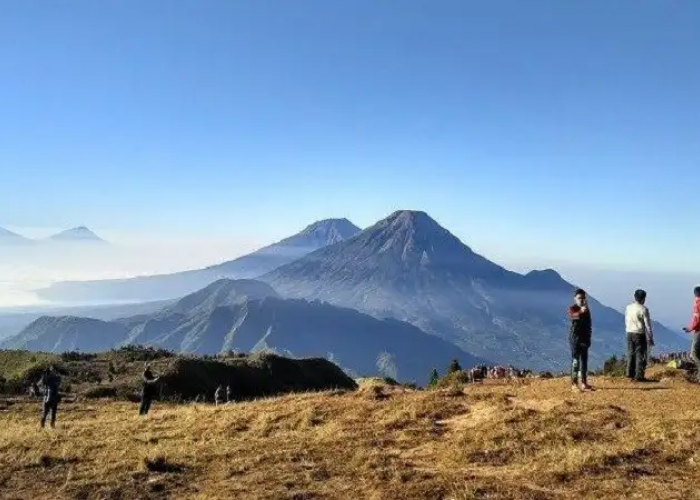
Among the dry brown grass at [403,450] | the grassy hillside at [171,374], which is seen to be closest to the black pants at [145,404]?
the dry brown grass at [403,450]

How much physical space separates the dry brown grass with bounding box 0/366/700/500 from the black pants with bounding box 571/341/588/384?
449 millimetres

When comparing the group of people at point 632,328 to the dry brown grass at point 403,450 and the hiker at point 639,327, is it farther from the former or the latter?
the dry brown grass at point 403,450

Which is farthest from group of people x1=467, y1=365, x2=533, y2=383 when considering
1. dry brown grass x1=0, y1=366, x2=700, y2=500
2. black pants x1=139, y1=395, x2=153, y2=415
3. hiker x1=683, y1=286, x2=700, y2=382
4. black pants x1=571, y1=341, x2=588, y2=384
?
black pants x1=139, y1=395, x2=153, y2=415

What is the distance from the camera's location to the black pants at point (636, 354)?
17578 millimetres

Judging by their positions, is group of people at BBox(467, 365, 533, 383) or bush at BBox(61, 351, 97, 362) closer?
group of people at BBox(467, 365, 533, 383)

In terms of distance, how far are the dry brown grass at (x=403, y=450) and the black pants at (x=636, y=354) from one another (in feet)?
1.91

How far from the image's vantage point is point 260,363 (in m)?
57.8

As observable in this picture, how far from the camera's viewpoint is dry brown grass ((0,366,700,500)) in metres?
11.2

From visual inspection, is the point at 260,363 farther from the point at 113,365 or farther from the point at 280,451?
the point at 280,451

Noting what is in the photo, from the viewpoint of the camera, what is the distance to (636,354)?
1819 centimetres

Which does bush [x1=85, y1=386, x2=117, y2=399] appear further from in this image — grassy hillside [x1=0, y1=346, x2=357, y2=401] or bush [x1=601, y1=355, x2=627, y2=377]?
bush [x1=601, y1=355, x2=627, y2=377]

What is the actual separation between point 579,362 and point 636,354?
5.39ft

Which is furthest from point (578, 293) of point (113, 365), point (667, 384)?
point (113, 365)

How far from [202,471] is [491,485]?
6.03 meters
